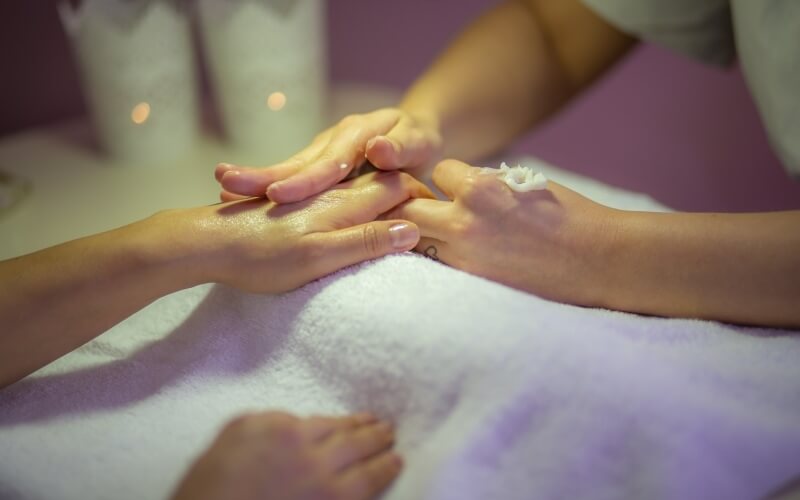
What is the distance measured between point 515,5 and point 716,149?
583 mm

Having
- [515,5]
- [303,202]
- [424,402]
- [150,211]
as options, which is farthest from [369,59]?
[424,402]

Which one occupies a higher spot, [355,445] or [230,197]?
[230,197]

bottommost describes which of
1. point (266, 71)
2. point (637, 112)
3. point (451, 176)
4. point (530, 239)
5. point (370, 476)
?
point (370, 476)

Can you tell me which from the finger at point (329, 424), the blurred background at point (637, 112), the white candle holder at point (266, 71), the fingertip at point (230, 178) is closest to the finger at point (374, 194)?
the fingertip at point (230, 178)

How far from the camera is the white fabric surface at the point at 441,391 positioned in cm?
56

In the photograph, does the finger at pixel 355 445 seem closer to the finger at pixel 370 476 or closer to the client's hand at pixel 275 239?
the finger at pixel 370 476

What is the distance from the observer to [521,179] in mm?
757

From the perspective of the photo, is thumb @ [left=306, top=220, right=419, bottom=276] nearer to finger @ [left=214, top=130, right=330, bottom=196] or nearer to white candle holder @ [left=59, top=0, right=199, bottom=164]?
finger @ [left=214, top=130, right=330, bottom=196]

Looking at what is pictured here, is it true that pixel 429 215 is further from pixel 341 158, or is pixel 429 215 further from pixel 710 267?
pixel 710 267

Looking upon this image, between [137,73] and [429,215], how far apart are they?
57cm

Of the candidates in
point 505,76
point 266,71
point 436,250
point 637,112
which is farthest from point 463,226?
point 637,112

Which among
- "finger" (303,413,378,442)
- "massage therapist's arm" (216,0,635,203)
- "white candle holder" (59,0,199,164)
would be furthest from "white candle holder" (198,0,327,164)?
"finger" (303,413,378,442)

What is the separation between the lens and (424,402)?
0.61 m

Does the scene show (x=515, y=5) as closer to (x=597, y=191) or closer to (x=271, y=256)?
(x=597, y=191)
